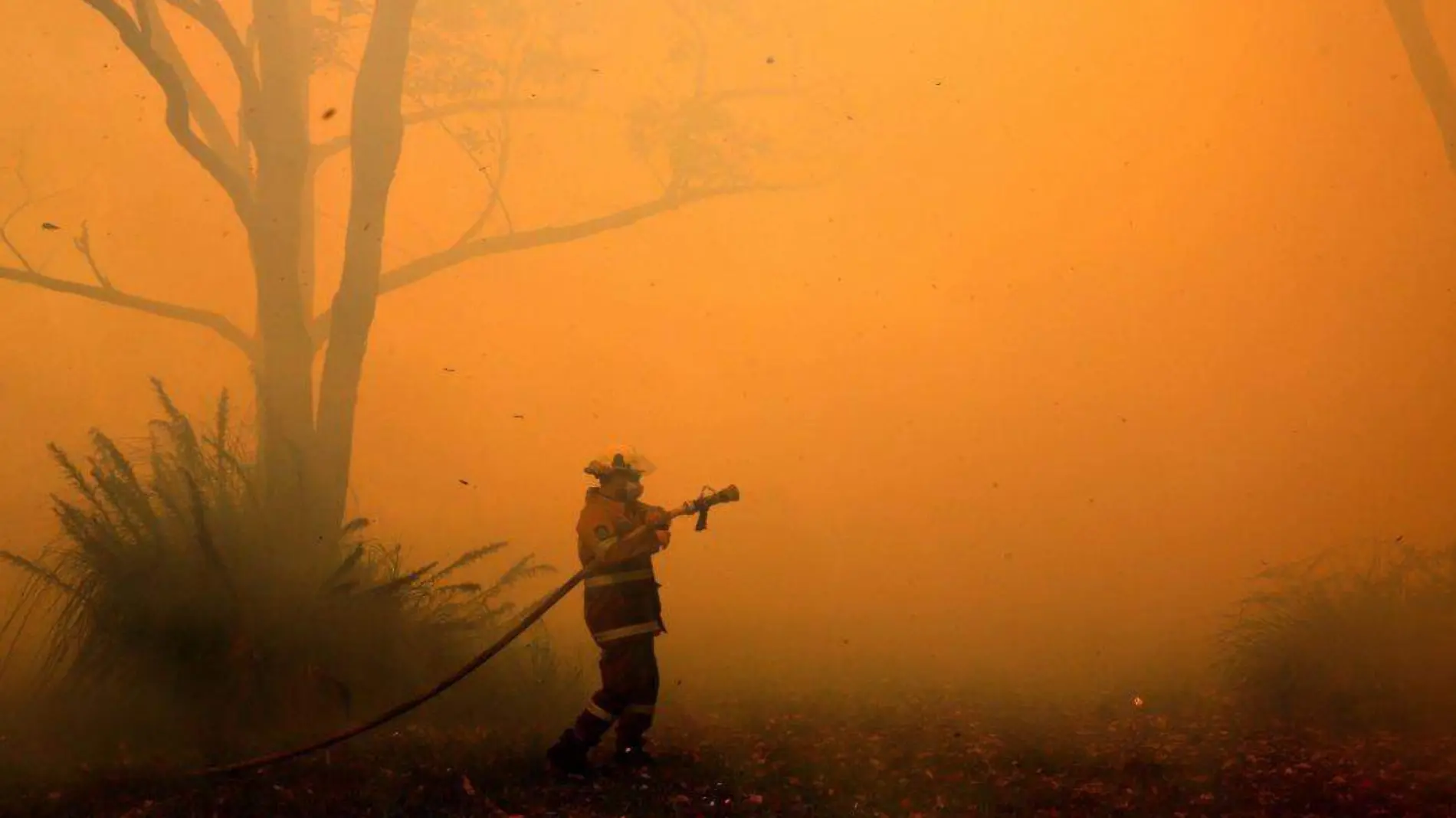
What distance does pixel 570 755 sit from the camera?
5.77 meters

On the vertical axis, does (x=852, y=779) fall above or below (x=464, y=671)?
below

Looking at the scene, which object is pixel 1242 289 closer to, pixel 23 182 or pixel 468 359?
pixel 468 359

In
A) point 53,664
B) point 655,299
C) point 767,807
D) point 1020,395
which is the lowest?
point 767,807

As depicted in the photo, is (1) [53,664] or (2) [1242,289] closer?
(1) [53,664]

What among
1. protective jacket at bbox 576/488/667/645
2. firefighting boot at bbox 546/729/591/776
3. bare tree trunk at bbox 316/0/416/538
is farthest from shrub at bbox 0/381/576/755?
protective jacket at bbox 576/488/667/645

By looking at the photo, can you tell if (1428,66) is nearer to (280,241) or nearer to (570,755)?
(570,755)

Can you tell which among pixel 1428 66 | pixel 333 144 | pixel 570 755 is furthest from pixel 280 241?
pixel 1428 66

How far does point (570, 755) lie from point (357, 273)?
4.41 metres

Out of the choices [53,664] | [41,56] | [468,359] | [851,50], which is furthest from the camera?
[468,359]

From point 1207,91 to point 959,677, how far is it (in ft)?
24.2

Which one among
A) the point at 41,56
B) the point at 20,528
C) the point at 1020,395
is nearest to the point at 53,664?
the point at 20,528

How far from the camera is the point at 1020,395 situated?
13.4 m

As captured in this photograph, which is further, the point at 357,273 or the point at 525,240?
the point at 525,240

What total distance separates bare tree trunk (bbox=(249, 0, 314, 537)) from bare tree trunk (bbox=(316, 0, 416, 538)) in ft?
0.71
